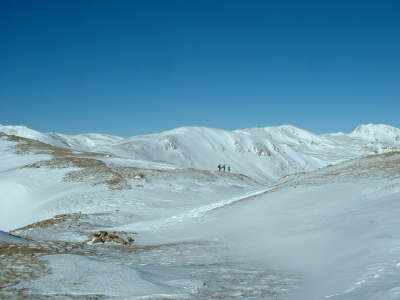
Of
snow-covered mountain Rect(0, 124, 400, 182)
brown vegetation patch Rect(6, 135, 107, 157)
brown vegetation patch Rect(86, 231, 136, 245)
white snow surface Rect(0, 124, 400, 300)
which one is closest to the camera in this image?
white snow surface Rect(0, 124, 400, 300)

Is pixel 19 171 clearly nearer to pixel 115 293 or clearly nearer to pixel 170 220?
pixel 170 220

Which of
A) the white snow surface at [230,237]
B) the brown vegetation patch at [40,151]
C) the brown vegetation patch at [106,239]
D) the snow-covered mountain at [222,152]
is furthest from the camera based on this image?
the snow-covered mountain at [222,152]

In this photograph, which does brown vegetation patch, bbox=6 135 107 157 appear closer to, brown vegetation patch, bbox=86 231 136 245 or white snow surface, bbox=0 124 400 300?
white snow surface, bbox=0 124 400 300

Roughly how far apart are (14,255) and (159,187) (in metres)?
25.8

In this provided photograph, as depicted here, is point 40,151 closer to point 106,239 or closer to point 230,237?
point 106,239

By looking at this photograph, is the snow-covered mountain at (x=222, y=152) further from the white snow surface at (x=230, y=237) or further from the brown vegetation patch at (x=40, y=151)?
the white snow surface at (x=230, y=237)

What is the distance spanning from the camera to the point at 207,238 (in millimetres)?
14828

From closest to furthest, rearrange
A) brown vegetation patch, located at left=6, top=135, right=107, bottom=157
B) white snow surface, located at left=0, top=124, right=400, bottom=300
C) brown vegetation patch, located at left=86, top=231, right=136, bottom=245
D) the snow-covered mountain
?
1. white snow surface, located at left=0, top=124, right=400, bottom=300
2. brown vegetation patch, located at left=86, top=231, right=136, bottom=245
3. brown vegetation patch, located at left=6, top=135, right=107, bottom=157
4. the snow-covered mountain

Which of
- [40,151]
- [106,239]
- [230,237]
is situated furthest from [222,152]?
[106,239]

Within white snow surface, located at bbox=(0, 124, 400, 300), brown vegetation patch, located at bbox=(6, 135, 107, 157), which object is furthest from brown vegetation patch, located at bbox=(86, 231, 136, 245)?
brown vegetation patch, located at bbox=(6, 135, 107, 157)

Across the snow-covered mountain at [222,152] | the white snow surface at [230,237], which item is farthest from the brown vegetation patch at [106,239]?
the snow-covered mountain at [222,152]

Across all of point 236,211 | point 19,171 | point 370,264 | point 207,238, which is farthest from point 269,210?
point 19,171

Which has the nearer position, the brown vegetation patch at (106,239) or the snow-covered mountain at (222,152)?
the brown vegetation patch at (106,239)

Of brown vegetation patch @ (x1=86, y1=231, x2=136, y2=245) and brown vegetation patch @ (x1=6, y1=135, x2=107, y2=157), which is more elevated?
brown vegetation patch @ (x1=6, y1=135, x2=107, y2=157)
